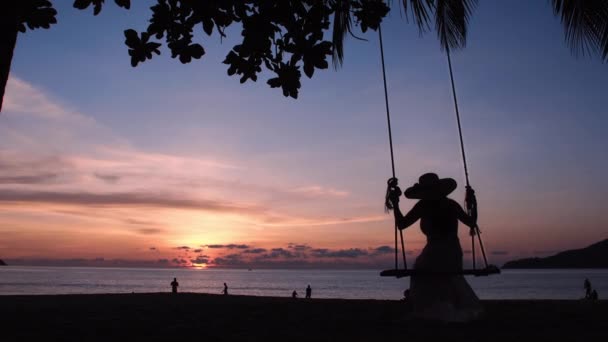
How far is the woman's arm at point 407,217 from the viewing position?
24.1ft

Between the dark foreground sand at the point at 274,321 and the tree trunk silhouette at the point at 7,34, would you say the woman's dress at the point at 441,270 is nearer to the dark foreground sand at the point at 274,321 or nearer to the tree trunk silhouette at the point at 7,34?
the dark foreground sand at the point at 274,321

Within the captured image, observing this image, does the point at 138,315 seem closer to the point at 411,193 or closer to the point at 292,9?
the point at 411,193

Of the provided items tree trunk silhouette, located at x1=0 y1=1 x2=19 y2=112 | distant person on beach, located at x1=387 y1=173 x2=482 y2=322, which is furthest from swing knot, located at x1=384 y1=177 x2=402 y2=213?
tree trunk silhouette, located at x1=0 y1=1 x2=19 y2=112

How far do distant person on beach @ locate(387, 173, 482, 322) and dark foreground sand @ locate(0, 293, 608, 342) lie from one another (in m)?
0.24

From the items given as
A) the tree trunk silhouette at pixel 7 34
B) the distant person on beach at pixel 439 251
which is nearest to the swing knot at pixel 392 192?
the distant person on beach at pixel 439 251

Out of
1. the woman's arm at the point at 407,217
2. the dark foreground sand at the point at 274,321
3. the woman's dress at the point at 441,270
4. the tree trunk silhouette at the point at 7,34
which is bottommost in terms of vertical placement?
the dark foreground sand at the point at 274,321

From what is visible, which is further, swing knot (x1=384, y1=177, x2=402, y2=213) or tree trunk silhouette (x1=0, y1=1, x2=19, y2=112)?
swing knot (x1=384, y1=177, x2=402, y2=213)

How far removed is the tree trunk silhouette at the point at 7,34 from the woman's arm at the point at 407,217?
488 centimetres

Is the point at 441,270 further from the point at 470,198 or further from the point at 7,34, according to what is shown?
the point at 7,34

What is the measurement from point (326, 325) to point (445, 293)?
1676mm

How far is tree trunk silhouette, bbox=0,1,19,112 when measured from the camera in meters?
3.90

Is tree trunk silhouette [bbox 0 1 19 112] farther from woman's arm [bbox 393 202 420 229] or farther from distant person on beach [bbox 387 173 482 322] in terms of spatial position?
woman's arm [bbox 393 202 420 229]

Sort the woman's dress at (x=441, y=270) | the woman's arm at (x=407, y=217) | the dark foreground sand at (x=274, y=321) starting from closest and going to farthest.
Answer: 1. the dark foreground sand at (x=274, y=321)
2. the woman's dress at (x=441, y=270)
3. the woman's arm at (x=407, y=217)

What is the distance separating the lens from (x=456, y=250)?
24.6 ft
